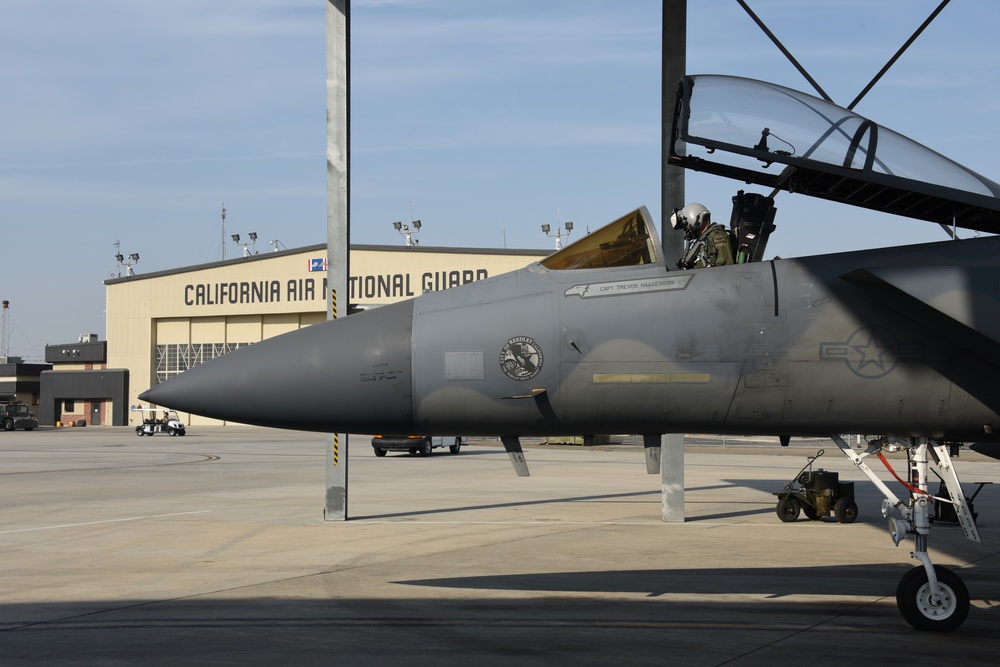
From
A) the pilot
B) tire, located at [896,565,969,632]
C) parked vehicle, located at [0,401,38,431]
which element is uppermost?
the pilot

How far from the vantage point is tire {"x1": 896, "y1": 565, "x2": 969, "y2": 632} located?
739cm

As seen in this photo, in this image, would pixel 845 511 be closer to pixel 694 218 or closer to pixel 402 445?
pixel 694 218

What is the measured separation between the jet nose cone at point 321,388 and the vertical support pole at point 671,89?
9083 millimetres

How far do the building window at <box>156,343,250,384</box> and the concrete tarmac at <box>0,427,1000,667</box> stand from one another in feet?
168

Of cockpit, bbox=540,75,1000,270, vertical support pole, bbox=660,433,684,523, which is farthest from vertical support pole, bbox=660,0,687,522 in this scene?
cockpit, bbox=540,75,1000,270

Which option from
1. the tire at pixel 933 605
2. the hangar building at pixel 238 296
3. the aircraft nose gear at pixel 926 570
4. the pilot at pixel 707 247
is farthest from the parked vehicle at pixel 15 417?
the tire at pixel 933 605

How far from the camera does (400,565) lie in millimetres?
10852

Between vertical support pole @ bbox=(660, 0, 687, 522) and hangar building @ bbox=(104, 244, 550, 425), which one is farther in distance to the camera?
hangar building @ bbox=(104, 244, 550, 425)

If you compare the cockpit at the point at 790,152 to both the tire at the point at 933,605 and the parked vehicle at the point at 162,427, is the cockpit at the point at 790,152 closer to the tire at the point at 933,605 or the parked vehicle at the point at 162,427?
the tire at the point at 933,605

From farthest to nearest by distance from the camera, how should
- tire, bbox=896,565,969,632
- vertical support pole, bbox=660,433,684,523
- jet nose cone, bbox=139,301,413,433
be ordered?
vertical support pole, bbox=660,433,684,523 → tire, bbox=896,565,969,632 → jet nose cone, bbox=139,301,413,433

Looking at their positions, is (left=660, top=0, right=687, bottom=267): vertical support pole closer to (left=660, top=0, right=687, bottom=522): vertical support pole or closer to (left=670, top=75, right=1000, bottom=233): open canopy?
(left=660, top=0, right=687, bottom=522): vertical support pole

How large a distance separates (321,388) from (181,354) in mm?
69188

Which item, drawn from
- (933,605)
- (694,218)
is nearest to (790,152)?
(694,218)

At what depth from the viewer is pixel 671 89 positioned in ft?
50.3
